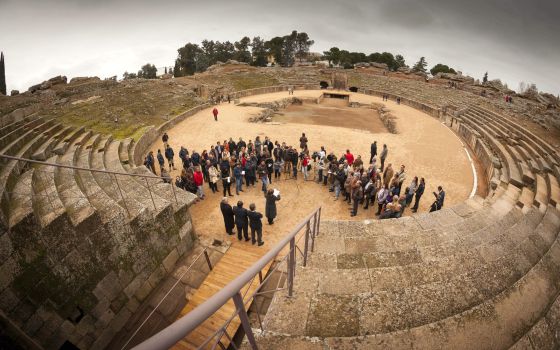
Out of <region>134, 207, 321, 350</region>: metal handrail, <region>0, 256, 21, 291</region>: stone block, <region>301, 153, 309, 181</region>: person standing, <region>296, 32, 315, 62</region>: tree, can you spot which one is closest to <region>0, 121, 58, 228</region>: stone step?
<region>0, 256, 21, 291</region>: stone block

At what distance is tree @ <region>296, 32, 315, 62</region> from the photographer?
72.4 meters

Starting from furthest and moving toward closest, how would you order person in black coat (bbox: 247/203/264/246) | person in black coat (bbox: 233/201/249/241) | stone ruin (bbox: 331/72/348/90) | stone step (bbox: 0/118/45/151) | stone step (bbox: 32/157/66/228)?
stone ruin (bbox: 331/72/348/90) < stone step (bbox: 0/118/45/151) < person in black coat (bbox: 233/201/249/241) < person in black coat (bbox: 247/203/264/246) < stone step (bbox: 32/157/66/228)

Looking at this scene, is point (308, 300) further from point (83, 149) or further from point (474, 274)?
A: point (83, 149)

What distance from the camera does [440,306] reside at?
3713mm

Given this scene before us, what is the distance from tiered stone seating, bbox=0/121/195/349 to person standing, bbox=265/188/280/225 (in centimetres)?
262

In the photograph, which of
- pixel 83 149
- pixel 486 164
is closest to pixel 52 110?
pixel 83 149

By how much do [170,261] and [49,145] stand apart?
930 centimetres

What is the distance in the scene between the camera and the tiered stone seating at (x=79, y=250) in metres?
4.89

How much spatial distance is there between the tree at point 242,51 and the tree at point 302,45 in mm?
14899

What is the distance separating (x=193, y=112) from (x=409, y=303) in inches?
1020

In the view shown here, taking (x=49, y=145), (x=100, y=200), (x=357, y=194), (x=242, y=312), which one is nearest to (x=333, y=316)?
(x=242, y=312)

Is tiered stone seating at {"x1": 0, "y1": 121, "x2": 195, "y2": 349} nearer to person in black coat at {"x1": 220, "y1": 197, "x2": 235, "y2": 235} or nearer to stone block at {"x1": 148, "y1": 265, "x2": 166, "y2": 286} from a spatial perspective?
stone block at {"x1": 148, "y1": 265, "x2": 166, "y2": 286}

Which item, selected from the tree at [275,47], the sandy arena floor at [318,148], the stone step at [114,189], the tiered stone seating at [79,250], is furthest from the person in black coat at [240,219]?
the tree at [275,47]

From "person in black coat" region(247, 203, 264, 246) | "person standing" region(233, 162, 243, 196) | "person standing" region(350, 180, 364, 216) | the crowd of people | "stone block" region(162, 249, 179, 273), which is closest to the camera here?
"stone block" region(162, 249, 179, 273)
